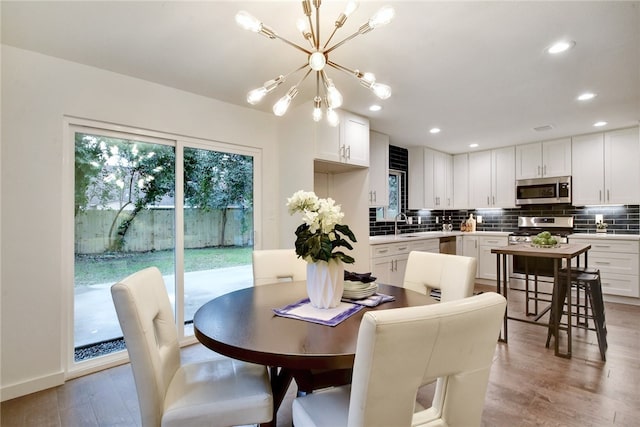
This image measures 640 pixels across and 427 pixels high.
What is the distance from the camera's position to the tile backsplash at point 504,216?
4406 millimetres

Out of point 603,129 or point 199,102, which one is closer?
point 199,102

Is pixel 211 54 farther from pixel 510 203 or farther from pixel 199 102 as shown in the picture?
pixel 510 203

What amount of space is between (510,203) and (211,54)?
4951 millimetres

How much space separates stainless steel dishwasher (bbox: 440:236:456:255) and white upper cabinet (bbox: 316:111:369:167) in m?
2.15

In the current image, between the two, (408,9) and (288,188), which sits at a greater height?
(408,9)

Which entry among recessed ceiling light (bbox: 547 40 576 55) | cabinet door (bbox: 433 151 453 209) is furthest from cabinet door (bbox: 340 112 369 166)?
cabinet door (bbox: 433 151 453 209)

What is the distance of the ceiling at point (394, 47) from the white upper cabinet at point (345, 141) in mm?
254

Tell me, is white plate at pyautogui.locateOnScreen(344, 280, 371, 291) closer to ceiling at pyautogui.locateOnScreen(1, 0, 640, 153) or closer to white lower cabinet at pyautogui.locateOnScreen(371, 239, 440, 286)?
ceiling at pyautogui.locateOnScreen(1, 0, 640, 153)

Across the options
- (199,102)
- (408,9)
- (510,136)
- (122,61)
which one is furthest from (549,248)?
(122,61)

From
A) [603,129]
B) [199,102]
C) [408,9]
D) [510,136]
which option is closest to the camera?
[408,9]

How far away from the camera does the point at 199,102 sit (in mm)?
2936

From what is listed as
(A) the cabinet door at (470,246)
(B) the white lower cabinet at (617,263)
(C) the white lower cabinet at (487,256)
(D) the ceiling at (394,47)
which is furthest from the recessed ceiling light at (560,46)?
(A) the cabinet door at (470,246)

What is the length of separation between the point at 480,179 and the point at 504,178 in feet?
1.25

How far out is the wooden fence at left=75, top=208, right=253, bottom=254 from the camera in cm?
248
